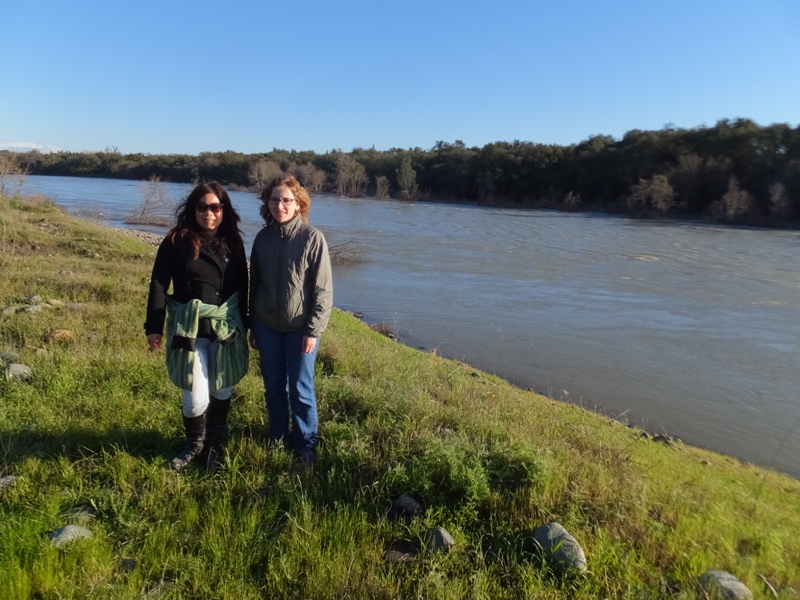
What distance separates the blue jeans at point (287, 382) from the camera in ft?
11.4

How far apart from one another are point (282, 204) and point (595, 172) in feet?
182

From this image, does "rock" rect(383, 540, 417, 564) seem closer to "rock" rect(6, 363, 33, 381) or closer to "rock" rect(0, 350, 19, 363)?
"rock" rect(6, 363, 33, 381)

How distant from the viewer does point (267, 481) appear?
331 cm

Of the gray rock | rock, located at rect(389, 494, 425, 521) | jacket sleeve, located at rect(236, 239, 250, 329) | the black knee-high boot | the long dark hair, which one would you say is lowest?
the gray rock

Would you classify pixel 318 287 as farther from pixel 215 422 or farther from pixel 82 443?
pixel 82 443

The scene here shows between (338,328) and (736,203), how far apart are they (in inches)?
1542

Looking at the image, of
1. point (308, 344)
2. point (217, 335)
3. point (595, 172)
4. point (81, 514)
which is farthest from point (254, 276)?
point (595, 172)

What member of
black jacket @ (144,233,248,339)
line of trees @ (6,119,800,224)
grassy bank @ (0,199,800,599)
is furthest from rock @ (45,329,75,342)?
line of trees @ (6,119,800,224)

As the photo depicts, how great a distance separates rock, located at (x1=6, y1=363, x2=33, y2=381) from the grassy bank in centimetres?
10

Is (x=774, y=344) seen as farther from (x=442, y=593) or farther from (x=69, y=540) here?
(x=69, y=540)

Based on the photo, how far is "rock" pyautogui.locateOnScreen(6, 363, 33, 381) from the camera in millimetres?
4488

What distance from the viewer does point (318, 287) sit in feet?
11.1

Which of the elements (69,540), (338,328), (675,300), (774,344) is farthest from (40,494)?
(675,300)

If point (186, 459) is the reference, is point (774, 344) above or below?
below
